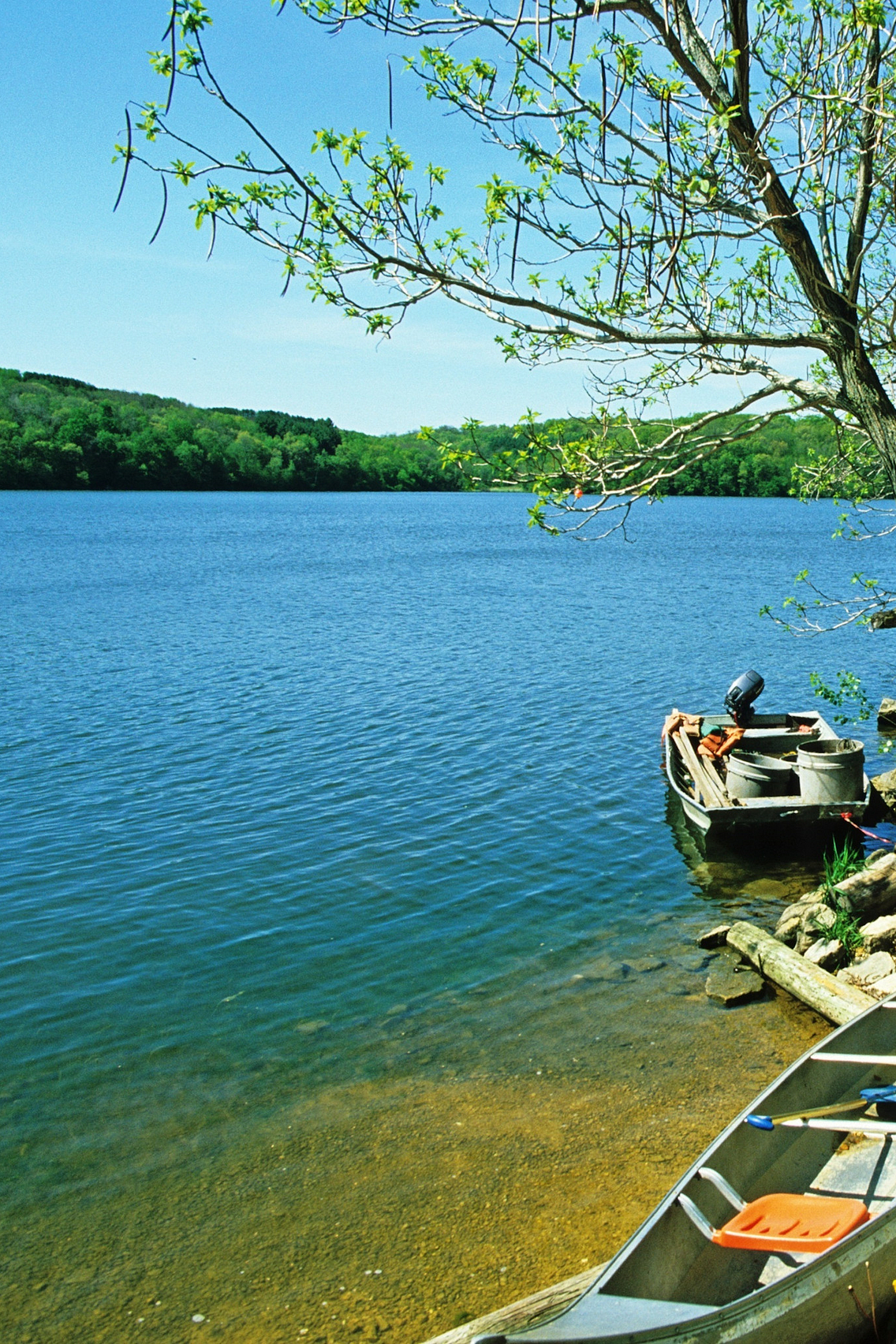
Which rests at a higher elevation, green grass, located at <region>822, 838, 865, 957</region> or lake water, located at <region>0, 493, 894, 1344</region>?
green grass, located at <region>822, 838, 865, 957</region>

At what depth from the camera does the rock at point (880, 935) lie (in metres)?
10.1

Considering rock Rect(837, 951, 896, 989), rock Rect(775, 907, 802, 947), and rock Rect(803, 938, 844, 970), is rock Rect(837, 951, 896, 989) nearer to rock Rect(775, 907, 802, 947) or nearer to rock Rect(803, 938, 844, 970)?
rock Rect(803, 938, 844, 970)

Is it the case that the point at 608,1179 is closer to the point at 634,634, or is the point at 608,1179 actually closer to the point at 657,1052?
the point at 657,1052

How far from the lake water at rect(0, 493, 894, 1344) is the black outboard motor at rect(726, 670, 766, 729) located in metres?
2.07

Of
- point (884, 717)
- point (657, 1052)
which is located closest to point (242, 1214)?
point (657, 1052)

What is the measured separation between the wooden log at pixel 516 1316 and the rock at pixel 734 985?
17.1ft

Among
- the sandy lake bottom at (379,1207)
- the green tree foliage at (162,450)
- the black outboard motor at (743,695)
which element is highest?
the green tree foliage at (162,450)

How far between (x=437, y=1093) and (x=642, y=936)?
402 centimetres

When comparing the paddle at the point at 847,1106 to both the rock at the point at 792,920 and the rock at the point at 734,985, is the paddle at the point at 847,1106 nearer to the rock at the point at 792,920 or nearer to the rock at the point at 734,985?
the rock at the point at 734,985

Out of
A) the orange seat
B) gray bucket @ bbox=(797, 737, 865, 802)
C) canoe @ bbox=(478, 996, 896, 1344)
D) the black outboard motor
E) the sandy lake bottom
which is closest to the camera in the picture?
canoe @ bbox=(478, 996, 896, 1344)

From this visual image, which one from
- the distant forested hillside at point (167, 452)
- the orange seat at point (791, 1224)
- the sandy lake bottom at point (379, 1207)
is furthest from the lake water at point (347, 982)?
the distant forested hillside at point (167, 452)

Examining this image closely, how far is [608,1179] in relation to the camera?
23.9ft

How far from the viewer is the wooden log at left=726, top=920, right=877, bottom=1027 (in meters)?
9.11

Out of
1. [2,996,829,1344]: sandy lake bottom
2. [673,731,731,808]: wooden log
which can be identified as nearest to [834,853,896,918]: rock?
[2,996,829,1344]: sandy lake bottom
